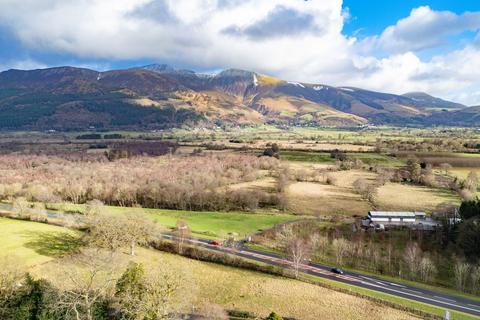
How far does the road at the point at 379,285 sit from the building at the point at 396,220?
25.5 m

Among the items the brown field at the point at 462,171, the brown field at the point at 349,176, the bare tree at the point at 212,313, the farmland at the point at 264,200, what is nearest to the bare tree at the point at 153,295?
the bare tree at the point at 212,313

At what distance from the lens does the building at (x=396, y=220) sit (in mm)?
85688

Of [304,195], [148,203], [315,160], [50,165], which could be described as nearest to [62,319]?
[148,203]

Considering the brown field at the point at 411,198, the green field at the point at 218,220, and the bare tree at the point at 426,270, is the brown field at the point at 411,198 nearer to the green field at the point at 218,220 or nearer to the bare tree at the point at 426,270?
the green field at the point at 218,220

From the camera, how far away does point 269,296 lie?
55.8 meters

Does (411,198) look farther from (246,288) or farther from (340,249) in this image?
(246,288)

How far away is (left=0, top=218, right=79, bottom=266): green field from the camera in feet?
217

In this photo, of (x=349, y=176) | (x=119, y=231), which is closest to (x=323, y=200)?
(x=349, y=176)

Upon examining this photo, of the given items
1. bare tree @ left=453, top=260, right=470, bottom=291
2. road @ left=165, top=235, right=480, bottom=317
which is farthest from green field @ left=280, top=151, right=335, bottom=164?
bare tree @ left=453, top=260, right=470, bottom=291

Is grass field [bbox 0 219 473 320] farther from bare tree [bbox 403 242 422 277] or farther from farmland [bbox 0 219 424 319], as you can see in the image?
bare tree [bbox 403 242 422 277]

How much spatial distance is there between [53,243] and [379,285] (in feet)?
208

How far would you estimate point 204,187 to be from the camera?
125 meters

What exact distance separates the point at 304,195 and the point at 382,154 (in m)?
91.9

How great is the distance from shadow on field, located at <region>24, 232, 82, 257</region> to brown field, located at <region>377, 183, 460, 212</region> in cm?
8150
